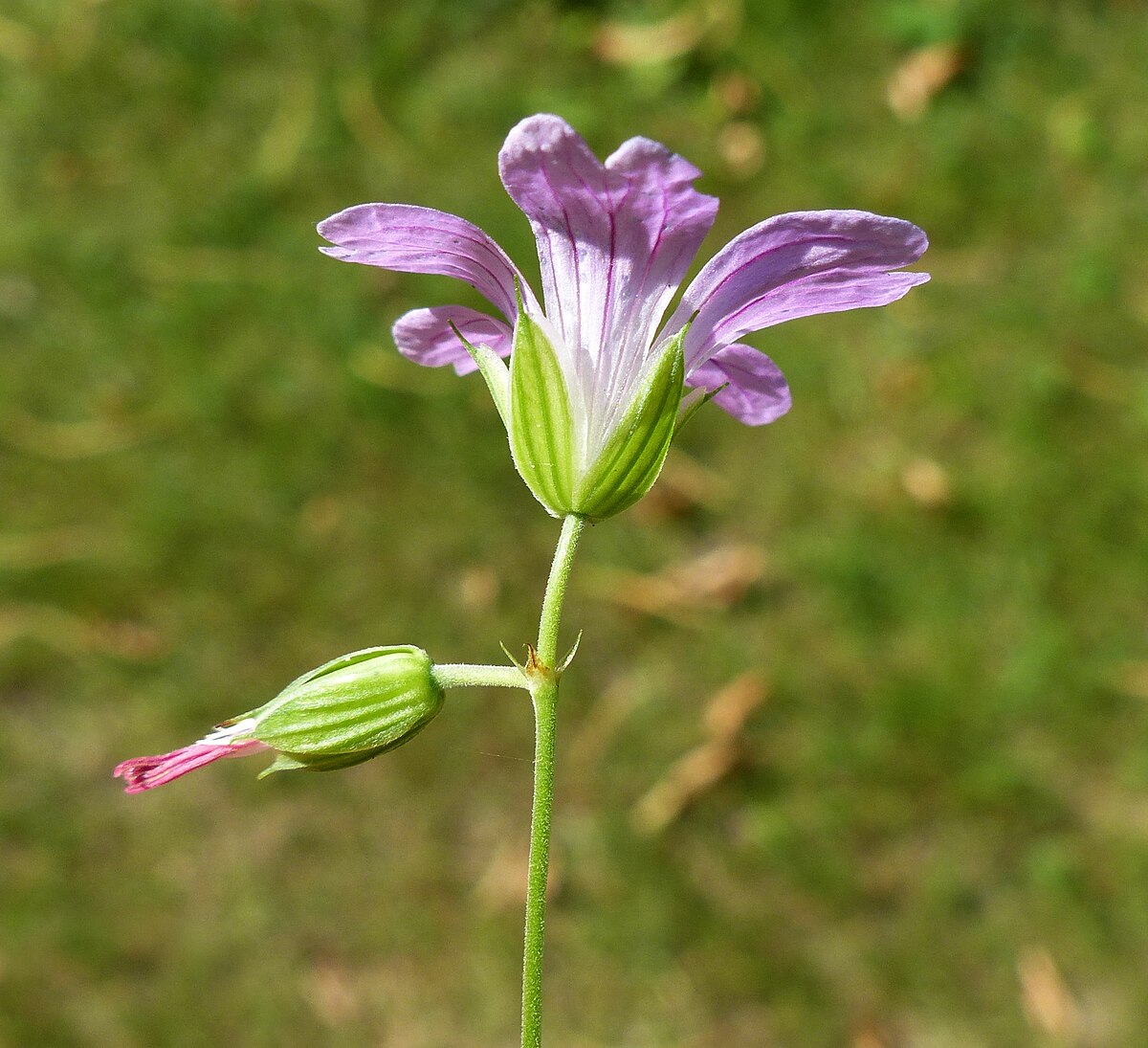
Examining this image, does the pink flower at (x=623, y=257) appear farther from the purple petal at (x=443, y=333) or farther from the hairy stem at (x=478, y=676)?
the hairy stem at (x=478, y=676)

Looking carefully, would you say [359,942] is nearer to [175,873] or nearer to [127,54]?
[175,873]

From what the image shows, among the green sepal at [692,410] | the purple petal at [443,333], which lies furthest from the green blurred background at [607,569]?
the green sepal at [692,410]

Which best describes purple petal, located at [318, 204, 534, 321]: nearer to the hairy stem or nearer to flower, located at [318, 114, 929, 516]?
flower, located at [318, 114, 929, 516]

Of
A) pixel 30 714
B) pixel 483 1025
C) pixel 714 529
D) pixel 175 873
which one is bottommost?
pixel 483 1025

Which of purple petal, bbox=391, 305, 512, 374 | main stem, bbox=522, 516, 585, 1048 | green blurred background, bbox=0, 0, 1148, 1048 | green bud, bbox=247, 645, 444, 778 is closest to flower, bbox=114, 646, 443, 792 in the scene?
green bud, bbox=247, 645, 444, 778

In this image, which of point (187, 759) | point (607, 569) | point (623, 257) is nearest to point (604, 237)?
point (623, 257)

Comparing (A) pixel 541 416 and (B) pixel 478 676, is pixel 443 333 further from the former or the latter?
(B) pixel 478 676

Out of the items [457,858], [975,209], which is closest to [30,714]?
[457,858]
